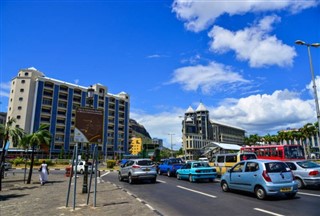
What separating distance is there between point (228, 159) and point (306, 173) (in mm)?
→ 7769

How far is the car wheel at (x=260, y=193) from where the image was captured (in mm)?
11289

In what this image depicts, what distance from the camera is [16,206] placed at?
10.6 meters

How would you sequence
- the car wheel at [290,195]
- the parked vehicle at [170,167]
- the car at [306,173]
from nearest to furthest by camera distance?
1. the car wheel at [290,195]
2. the car at [306,173]
3. the parked vehicle at [170,167]

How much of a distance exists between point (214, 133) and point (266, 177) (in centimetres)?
16384

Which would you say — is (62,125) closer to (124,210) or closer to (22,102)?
(22,102)

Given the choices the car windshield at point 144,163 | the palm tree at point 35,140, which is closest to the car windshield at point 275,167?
the car windshield at point 144,163

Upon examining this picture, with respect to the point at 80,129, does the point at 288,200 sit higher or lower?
lower

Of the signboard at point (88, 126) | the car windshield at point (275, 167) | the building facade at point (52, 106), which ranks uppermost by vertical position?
the building facade at point (52, 106)

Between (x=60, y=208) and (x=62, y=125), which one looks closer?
(x=60, y=208)

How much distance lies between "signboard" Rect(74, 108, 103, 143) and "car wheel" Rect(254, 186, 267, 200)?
706 cm

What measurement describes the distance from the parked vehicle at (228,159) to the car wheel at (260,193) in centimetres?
955

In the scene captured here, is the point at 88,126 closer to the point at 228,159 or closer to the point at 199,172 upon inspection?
the point at 199,172

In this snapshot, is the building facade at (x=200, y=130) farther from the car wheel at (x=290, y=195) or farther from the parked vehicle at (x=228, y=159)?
the car wheel at (x=290, y=195)

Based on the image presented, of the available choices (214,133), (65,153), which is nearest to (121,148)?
(65,153)
